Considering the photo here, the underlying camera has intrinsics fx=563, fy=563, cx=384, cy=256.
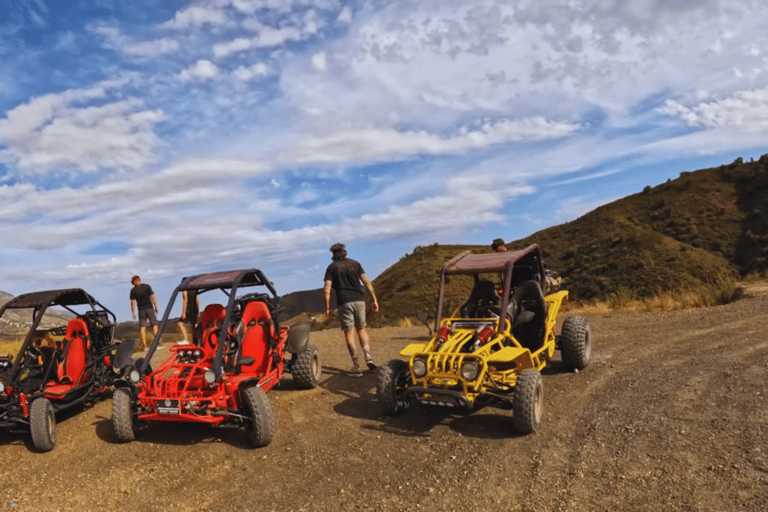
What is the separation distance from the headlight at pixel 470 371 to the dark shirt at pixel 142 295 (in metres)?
9.63

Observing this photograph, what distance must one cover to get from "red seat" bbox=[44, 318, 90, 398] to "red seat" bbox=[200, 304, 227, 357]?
1.81m

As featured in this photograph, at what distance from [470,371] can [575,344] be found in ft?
9.53

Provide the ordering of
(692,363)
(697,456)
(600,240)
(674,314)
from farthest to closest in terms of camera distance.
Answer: (600,240), (674,314), (692,363), (697,456)

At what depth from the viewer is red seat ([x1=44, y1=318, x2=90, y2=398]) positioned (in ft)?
25.7

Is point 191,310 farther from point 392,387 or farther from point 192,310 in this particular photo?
point 392,387

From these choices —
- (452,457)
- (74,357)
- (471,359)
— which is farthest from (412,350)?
(74,357)

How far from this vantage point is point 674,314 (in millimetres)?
13344

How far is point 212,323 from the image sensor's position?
7840 mm

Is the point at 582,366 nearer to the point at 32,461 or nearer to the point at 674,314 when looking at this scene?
the point at 674,314

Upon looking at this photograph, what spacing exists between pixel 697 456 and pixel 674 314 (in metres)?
9.34

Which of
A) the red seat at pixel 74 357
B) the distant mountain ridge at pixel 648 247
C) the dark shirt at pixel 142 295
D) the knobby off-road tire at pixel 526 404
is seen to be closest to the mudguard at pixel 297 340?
the red seat at pixel 74 357

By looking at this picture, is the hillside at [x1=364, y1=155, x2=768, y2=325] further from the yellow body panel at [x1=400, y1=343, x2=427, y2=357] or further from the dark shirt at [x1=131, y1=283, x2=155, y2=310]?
the yellow body panel at [x1=400, y1=343, x2=427, y2=357]

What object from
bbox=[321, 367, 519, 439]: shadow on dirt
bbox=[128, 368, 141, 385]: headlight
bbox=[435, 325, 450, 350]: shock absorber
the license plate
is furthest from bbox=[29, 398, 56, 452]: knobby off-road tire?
bbox=[435, 325, 450, 350]: shock absorber

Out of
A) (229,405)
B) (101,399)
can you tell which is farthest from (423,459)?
(101,399)
